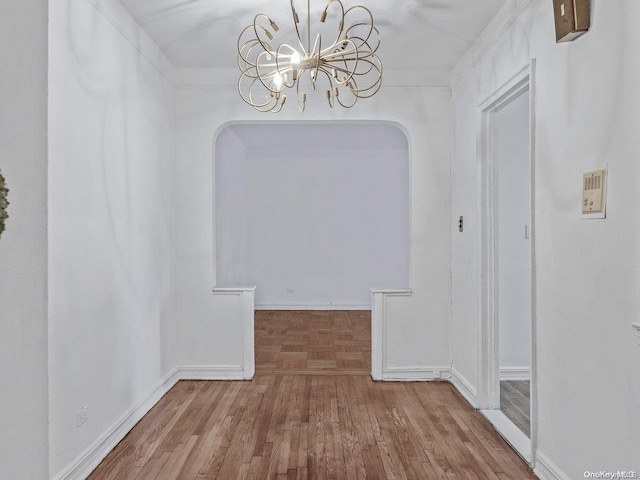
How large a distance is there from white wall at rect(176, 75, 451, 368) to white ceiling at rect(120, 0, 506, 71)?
39cm

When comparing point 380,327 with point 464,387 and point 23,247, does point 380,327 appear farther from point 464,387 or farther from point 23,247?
point 23,247

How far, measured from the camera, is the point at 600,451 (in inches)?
83.7

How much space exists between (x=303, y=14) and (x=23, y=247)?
281 centimetres

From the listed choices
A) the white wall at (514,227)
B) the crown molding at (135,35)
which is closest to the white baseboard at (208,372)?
the white wall at (514,227)

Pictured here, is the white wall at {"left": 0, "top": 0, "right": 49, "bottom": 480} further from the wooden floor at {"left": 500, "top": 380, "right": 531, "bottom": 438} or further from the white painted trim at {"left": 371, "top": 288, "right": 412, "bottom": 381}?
the white painted trim at {"left": 371, "top": 288, "right": 412, "bottom": 381}

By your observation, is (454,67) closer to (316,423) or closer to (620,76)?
(620,76)

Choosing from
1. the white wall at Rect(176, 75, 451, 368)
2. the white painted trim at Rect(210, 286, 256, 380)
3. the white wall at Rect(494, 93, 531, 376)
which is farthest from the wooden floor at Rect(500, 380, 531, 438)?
the white painted trim at Rect(210, 286, 256, 380)

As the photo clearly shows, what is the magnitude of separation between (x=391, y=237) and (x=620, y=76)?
6665mm

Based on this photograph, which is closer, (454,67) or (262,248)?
(454,67)

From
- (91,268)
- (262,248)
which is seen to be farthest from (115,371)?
(262,248)

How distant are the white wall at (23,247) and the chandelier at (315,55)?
4.49ft

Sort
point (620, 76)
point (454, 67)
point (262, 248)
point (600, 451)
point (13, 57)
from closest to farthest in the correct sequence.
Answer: point (13, 57) < point (620, 76) < point (600, 451) < point (454, 67) < point (262, 248)

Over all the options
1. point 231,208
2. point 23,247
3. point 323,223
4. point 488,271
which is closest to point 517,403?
point 488,271

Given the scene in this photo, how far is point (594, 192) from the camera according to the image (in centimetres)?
216
